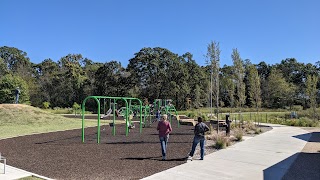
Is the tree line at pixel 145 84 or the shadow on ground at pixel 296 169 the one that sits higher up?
the tree line at pixel 145 84

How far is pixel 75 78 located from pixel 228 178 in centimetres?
5432

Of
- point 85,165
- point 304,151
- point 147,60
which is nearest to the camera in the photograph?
point 85,165

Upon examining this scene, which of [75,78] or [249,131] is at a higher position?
[75,78]

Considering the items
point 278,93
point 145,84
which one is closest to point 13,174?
point 145,84

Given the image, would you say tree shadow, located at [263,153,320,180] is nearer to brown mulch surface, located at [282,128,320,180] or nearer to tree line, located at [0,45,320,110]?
brown mulch surface, located at [282,128,320,180]

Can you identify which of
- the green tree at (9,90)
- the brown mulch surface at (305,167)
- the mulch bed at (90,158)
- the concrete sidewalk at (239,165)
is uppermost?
the green tree at (9,90)

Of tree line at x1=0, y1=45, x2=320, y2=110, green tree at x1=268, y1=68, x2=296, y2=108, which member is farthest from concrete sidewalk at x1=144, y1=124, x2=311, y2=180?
green tree at x1=268, y1=68, x2=296, y2=108

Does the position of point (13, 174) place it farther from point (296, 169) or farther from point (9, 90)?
point (9, 90)

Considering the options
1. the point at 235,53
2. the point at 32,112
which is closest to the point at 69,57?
the point at 32,112

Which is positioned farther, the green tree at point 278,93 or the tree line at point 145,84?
the green tree at point 278,93

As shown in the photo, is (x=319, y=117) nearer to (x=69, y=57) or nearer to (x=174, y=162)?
(x=174, y=162)

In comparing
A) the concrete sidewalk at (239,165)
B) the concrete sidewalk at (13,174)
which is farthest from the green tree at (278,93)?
the concrete sidewalk at (13,174)

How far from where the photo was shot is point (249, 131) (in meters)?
18.8

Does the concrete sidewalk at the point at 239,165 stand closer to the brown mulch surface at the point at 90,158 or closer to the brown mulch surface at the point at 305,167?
the brown mulch surface at the point at 305,167
